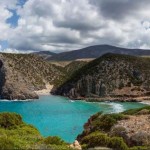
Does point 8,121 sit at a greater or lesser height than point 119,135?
greater

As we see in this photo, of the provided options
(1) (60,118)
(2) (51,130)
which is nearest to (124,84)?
(1) (60,118)

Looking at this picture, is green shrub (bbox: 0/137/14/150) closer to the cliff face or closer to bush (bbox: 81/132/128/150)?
bush (bbox: 81/132/128/150)

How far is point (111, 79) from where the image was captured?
161500 millimetres

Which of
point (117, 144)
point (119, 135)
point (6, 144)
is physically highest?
point (6, 144)

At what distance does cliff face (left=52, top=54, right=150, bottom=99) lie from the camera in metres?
154

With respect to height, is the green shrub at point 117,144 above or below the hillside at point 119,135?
above

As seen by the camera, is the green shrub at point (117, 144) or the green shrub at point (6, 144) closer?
the green shrub at point (6, 144)

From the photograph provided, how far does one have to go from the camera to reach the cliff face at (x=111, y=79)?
504 ft

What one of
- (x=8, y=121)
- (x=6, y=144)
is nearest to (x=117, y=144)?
(x=6, y=144)

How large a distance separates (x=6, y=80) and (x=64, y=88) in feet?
102

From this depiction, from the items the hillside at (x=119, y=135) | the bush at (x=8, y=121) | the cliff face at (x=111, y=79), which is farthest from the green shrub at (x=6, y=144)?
the cliff face at (x=111, y=79)

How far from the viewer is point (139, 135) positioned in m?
29.7

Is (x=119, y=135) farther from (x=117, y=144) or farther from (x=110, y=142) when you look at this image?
(x=117, y=144)

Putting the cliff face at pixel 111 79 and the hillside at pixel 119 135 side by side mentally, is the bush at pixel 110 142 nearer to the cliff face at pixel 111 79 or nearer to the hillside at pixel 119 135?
the hillside at pixel 119 135
